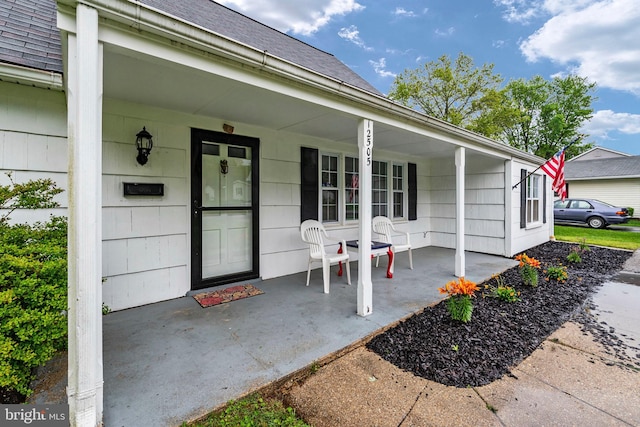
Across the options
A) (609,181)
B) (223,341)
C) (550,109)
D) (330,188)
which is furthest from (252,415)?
(550,109)

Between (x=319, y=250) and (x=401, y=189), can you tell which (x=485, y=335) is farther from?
(x=401, y=189)

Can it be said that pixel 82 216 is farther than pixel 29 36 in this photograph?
No

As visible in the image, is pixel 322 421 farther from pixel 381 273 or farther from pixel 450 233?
pixel 450 233

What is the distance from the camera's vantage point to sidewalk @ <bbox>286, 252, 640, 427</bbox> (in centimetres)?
165

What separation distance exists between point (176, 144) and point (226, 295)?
1.97m

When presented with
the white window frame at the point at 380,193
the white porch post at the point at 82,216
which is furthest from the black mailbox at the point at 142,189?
the white window frame at the point at 380,193

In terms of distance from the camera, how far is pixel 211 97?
2.82m

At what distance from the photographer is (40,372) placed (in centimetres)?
196

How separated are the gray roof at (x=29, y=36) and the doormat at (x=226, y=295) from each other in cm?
263

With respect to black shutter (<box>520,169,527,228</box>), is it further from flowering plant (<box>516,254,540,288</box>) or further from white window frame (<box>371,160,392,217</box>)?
white window frame (<box>371,160,392,217</box>)

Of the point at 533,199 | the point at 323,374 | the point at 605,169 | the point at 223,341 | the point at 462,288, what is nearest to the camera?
the point at 323,374

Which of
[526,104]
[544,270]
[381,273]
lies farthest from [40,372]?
[526,104]

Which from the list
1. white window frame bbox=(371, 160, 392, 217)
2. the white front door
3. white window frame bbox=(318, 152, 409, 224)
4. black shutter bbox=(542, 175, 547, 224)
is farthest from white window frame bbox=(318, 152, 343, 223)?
black shutter bbox=(542, 175, 547, 224)

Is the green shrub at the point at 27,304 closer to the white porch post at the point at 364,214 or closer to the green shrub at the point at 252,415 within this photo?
the green shrub at the point at 252,415
